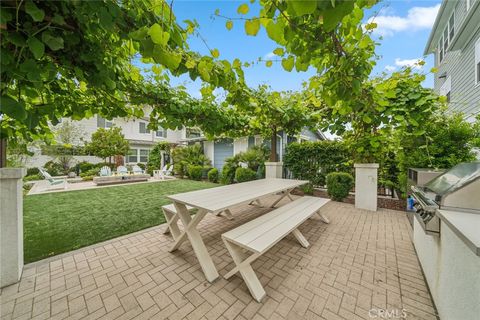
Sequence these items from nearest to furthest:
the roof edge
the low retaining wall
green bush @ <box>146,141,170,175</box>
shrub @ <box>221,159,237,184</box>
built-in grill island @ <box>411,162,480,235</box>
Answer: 1. built-in grill island @ <box>411,162,480,235</box>
2. the low retaining wall
3. the roof edge
4. shrub @ <box>221,159,237,184</box>
5. green bush @ <box>146,141,170,175</box>

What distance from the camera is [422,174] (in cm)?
300

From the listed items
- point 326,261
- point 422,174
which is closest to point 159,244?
point 326,261

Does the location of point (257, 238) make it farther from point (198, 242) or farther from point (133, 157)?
point (133, 157)

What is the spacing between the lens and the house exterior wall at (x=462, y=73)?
6.46 metres

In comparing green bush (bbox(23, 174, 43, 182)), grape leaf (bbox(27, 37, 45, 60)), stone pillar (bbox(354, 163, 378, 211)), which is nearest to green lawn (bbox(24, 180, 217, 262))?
grape leaf (bbox(27, 37, 45, 60))

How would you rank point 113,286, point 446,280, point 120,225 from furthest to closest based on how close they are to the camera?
point 120,225 → point 113,286 → point 446,280

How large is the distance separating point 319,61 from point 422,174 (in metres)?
2.82

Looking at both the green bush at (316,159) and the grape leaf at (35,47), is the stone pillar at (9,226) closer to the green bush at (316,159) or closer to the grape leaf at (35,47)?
the grape leaf at (35,47)

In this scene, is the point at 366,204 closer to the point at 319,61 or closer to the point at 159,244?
the point at 319,61

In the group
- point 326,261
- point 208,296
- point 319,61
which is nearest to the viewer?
point 319,61

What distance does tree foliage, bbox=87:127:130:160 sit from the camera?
1276 centimetres

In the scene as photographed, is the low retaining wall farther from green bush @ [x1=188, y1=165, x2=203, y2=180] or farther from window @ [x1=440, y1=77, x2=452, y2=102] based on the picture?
green bush @ [x1=188, y1=165, x2=203, y2=180]

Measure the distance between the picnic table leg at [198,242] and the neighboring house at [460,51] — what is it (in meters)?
7.73

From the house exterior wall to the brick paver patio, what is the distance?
6627 millimetres
